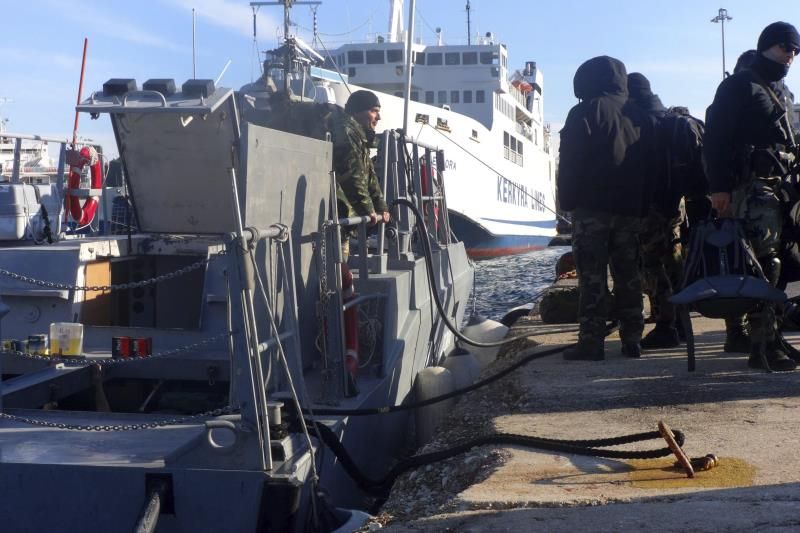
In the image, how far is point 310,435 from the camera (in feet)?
14.6

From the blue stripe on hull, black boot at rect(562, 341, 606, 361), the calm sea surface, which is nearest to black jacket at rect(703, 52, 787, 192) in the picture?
black boot at rect(562, 341, 606, 361)

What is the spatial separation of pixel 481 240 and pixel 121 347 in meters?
29.1

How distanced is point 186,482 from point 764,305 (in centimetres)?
336

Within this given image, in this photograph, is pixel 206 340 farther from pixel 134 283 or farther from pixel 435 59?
pixel 435 59

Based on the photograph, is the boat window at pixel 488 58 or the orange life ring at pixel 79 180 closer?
the orange life ring at pixel 79 180

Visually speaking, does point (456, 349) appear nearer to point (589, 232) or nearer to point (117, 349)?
point (589, 232)

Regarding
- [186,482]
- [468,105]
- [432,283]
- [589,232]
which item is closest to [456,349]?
[432,283]

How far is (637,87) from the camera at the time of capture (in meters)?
7.44

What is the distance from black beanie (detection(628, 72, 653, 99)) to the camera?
7426 mm

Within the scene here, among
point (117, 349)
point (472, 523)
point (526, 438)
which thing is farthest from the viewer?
point (117, 349)

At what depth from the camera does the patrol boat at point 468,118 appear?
105ft

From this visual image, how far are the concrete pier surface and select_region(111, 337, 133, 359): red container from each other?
5.62 feet

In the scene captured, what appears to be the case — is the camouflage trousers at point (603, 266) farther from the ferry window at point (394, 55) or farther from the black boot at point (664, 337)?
the ferry window at point (394, 55)

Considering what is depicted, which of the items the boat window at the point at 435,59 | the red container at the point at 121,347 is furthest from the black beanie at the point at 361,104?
the boat window at the point at 435,59
